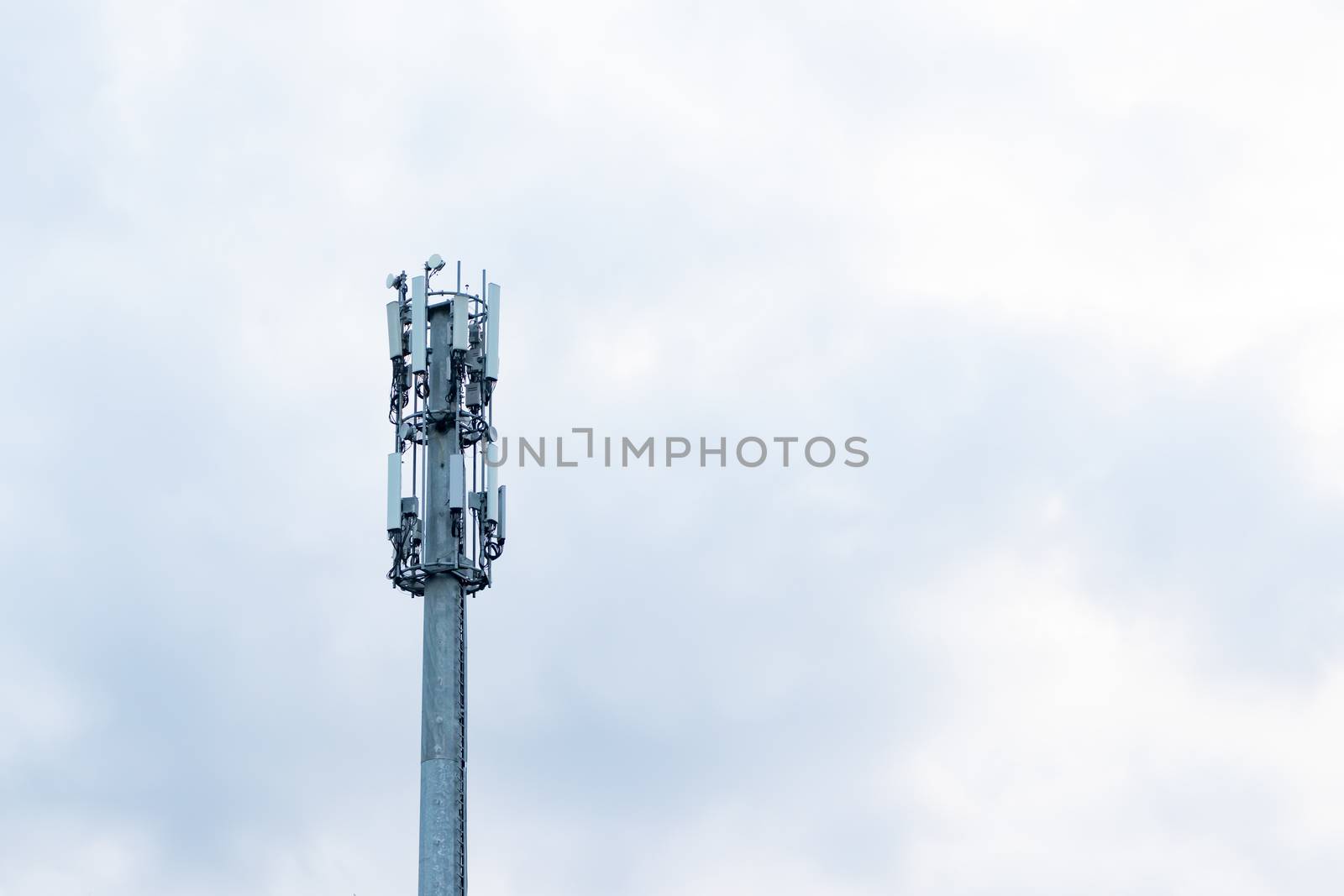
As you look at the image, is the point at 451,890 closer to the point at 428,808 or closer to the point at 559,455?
the point at 428,808

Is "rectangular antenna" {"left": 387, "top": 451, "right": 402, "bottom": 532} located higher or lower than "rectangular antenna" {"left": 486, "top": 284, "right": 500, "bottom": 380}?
lower

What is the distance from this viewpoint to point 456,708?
376ft

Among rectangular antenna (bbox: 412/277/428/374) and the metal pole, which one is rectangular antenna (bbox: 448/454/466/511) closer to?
the metal pole

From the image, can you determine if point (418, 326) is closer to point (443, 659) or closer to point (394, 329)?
point (394, 329)

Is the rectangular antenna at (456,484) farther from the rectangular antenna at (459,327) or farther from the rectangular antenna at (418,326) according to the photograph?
the rectangular antenna at (459,327)

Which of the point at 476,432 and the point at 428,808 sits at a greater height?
the point at 476,432

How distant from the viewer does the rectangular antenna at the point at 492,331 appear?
396 ft

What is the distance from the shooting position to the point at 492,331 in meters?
121

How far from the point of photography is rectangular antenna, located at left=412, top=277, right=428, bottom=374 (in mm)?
119438

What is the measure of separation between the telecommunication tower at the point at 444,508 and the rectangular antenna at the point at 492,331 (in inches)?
2.2

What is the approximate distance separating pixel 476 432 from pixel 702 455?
1199 cm

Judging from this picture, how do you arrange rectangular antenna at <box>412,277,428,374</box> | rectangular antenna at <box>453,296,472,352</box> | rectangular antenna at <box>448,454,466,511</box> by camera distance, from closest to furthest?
rectangular antenna at <box>448,454,466,511</box>
rectangular antenna at <box>412,277,428,374</box>
rectangular antenna at <box>453,296,472,352</box>

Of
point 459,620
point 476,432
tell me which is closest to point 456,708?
point 459,620

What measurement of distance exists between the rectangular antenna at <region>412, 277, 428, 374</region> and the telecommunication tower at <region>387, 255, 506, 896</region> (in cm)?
4
